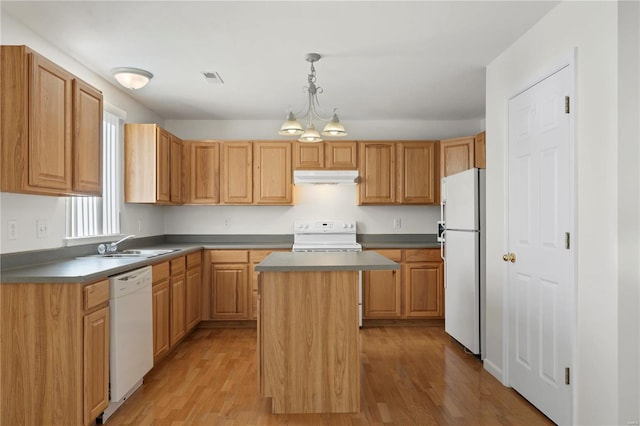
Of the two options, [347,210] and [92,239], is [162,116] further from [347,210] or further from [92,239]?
[347,210]

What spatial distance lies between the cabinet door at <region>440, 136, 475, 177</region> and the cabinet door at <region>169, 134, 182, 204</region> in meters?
3.08

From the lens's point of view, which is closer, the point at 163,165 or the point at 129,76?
the point at 129,76

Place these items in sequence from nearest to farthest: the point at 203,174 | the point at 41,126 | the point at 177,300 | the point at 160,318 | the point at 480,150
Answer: the point at 41,126 < the point at 160,318 < the point at 177,300 < the point at 480,150 < the point at 203,174

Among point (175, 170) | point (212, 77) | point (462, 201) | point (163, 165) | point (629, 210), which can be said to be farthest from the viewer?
point (175, 170)

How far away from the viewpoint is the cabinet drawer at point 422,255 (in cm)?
502

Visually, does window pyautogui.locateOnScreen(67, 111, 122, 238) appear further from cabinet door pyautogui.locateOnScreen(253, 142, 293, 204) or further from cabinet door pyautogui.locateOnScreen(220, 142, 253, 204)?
cabinet door pyautogui.locateOnScreen(253, 142, 293, 204)

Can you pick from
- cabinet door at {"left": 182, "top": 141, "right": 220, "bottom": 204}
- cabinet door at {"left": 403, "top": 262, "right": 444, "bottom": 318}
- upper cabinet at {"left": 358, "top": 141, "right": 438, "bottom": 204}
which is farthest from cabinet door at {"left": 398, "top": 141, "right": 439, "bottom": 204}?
cabinet door at {"left": 182, "top": 141, "right": 220, "bottom": 204}

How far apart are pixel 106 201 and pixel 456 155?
3745 millimetres

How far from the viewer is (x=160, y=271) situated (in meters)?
3.64

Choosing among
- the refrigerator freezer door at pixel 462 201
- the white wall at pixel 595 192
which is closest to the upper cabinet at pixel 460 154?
the refrigerator freezer door at pixel 462 201

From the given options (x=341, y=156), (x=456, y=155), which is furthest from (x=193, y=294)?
(x=456, y=155)

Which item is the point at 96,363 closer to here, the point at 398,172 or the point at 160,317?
the point at 160,317

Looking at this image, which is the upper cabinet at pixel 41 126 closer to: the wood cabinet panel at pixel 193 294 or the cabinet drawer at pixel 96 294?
the cabinet drawer at pixel 96 294

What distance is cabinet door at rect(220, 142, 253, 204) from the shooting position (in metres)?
5.20
